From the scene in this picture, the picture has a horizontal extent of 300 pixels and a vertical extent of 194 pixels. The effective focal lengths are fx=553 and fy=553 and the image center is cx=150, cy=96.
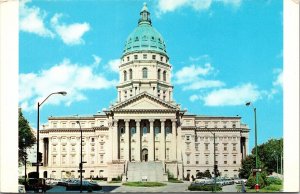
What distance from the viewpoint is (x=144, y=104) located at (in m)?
65.2

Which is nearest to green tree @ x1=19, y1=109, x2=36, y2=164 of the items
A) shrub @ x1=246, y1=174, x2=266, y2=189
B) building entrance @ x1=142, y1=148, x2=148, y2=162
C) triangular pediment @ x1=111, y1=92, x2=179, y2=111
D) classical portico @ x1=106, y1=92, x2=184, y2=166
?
classical portico @ x1=106, y1=92, x2=184, y2=166

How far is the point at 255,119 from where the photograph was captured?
3472 cm

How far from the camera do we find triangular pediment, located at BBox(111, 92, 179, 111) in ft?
212

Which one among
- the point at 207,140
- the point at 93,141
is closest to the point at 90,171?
the point at 93,141

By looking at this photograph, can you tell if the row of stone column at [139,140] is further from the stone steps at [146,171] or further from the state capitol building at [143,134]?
the stone steps at [146,171]

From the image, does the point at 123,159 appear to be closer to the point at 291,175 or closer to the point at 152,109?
the point at 152,109

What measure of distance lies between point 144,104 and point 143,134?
371 centimetres

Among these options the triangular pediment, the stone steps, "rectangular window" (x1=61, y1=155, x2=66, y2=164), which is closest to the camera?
the stone steps

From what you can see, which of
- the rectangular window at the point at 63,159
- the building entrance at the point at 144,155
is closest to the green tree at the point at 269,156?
the building entrance at the point at 144,155

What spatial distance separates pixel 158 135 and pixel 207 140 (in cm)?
856

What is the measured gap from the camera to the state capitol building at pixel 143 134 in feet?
213

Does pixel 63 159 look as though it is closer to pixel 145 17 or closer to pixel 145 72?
pixel 145 72

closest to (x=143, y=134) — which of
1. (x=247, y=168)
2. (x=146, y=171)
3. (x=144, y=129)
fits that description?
(x=144, y=129)

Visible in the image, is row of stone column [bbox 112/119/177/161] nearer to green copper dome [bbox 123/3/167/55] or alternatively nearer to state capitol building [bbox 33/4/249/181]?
state capitol building [bbox 33/4/249/181]
